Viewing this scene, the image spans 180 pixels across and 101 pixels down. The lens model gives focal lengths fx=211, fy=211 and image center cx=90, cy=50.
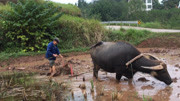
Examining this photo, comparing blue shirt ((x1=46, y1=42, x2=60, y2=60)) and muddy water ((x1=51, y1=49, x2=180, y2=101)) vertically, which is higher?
blue shirt ((x1=46, y1=42, x2=60, y2=60))

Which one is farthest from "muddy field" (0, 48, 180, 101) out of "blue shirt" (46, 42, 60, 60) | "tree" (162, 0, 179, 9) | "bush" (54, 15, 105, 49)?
"tree" (162, 0, 179, 9)

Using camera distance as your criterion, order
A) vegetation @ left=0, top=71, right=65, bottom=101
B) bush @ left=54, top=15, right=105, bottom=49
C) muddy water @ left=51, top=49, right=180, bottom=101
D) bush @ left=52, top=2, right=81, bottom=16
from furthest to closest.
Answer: bush @ left=52, top=2, right=81, bottom=16 < bush @ left=54, top=15, right=105, bottom=49 < vegetation @ left=0, top=71, right=65, bottom=101 < muddy water @ left=51, top=49, right=180, bottom=101

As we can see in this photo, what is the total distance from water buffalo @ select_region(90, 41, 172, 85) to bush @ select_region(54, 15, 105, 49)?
26.6 feet

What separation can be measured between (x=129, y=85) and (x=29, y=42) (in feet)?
28.0

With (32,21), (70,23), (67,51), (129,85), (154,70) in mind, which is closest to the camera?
(154,70)

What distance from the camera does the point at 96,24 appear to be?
1530 cm

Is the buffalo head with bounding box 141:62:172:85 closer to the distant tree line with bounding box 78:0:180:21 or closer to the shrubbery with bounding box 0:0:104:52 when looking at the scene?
the shrubbery with bounding box 0:0:104:52

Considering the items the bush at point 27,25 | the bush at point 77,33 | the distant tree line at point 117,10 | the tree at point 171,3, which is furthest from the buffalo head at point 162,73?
the tree at point 171,3

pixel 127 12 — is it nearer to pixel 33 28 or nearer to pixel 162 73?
pixel 33 28

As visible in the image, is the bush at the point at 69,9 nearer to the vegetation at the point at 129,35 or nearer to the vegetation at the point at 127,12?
the vegetation at the point at 129,35

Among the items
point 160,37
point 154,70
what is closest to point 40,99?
point 154,70

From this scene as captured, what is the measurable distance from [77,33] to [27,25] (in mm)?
3674

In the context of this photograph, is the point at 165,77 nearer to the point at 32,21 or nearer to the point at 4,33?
the point at 32,21

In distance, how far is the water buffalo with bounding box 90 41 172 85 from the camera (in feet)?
18.7
